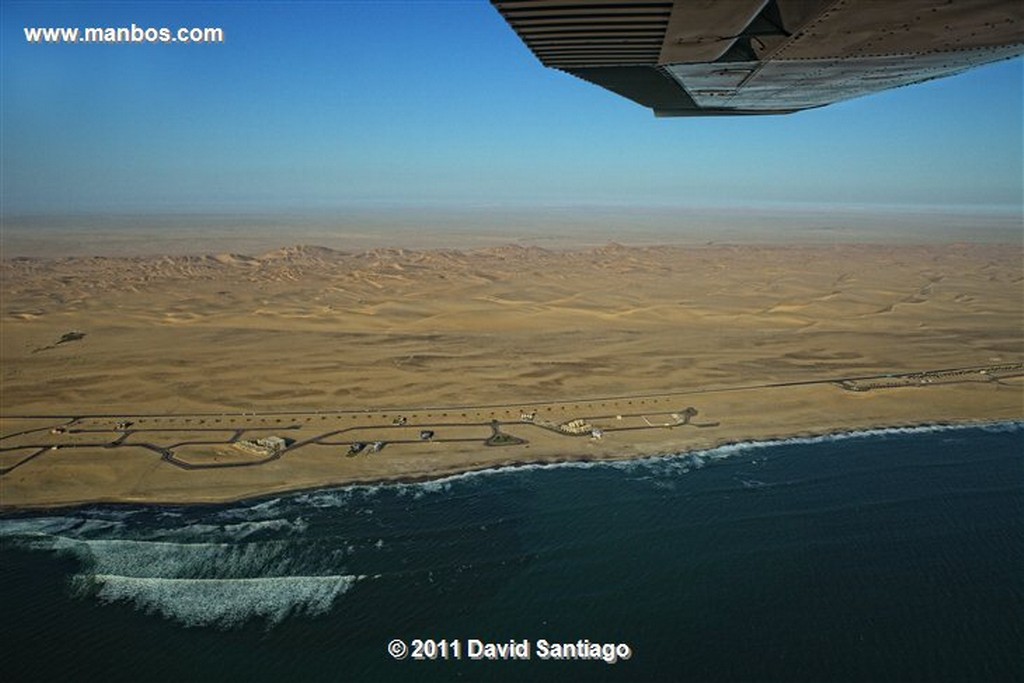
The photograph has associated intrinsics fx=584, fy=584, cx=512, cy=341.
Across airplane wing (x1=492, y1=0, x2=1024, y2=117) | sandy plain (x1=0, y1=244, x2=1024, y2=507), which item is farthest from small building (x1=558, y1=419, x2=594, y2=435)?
airplane wing (x1=492, y1=0, x2=1024, y2=117)

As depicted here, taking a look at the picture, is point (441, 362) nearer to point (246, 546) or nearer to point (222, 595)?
point (246, 546)

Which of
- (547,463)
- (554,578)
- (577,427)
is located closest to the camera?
(554,578)

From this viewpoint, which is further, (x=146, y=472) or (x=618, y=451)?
(x=618, y=451)

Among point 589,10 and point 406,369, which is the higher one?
point 589,10

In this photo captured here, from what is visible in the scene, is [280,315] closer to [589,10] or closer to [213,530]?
[213,530]

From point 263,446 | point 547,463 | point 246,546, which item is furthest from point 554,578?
point 263,446

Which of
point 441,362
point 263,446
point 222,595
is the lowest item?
point 222,595

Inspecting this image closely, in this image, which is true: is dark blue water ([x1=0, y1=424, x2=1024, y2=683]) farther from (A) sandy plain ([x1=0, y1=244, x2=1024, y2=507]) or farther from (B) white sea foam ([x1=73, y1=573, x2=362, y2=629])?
(A) sandy plain ([x1=0, y1=244, x2=1024, y2=507])

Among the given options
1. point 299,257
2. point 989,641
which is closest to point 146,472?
point 989,641
